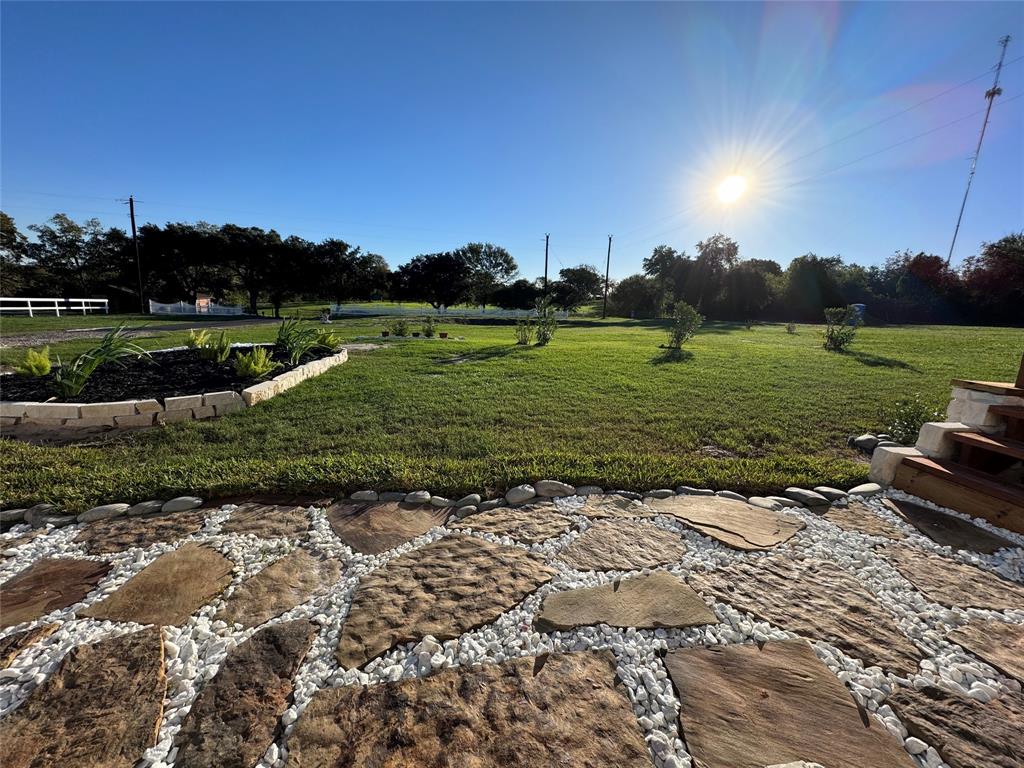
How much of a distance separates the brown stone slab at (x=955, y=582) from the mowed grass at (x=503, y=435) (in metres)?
0.82

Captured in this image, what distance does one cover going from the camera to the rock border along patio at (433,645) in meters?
1.15

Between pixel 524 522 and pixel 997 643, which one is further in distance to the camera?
pixel 524 522

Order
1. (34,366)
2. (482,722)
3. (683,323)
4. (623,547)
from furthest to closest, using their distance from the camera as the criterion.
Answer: (683,323) < (34,366) < (623,547) < (482,722)

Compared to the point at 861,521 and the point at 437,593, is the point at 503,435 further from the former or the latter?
the point at 861,521

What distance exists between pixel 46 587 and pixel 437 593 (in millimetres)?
1734

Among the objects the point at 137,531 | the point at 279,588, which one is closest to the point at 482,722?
the point at 279,588

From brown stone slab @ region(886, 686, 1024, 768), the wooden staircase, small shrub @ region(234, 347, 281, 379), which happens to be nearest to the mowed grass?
the wooden staircase

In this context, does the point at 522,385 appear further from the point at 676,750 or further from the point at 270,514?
the point at 676,750

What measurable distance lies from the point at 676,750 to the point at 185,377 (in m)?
5.97

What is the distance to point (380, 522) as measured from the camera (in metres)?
2.30

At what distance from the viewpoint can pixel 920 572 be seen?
1.89 m

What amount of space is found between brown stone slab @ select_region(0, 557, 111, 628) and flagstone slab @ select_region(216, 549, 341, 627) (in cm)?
67

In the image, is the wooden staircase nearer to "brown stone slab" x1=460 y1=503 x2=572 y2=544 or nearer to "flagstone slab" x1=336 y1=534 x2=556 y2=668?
"brown stone slab" x1=460 y1=503 x2=572 y2=544

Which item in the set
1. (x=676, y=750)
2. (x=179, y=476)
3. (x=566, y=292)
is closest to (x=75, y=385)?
(x=179, y=476)
